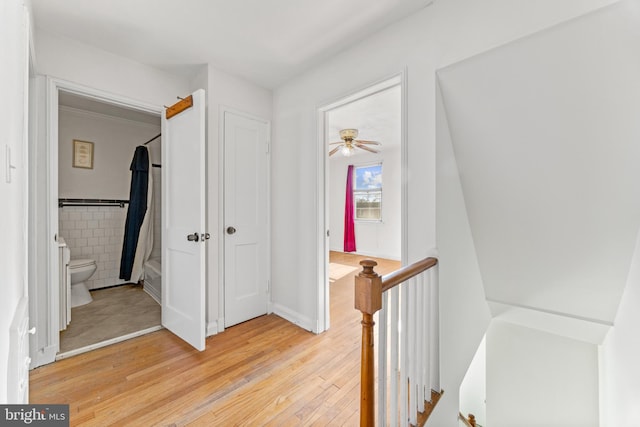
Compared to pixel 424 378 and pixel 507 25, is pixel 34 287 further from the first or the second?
pixel 507 25

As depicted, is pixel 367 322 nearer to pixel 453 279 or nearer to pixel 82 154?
pixel 453 279

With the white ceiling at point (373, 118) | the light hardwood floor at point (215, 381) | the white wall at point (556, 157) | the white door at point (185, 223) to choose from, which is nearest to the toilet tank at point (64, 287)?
the light hardwood floor at point (215, 381)

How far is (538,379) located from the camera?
2.11 metres

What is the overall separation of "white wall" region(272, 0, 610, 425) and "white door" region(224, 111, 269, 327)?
140 millimetres

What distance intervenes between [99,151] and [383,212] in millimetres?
4957

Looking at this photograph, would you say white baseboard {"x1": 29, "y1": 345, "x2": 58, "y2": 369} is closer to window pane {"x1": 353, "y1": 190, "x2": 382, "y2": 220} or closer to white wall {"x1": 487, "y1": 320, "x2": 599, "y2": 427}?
white wall {"x1": 487, "y1": 320, "x2": 599, "y2": 427}

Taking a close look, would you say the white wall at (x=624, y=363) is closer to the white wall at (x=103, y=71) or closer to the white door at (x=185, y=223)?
the white door at (x=185, y=223)

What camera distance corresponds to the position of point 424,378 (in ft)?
5.25

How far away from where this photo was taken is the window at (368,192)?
6.00 meters

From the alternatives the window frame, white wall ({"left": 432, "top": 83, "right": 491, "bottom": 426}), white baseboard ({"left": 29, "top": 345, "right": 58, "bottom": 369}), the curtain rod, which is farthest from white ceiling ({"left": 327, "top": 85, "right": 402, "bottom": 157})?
the curtain rod

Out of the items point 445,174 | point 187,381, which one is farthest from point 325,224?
point 187,381

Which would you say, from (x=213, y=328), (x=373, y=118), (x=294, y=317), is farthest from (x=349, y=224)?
(x=213, y=328)

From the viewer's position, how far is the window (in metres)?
6.00

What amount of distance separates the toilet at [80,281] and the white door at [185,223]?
1.27 metres
